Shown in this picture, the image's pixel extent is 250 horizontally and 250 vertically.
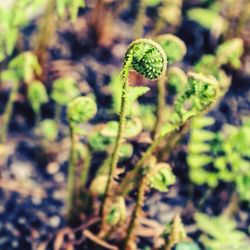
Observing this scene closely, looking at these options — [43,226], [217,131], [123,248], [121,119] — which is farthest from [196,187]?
[121,119]

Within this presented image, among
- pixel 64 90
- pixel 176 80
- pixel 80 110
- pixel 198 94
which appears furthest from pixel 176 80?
pixel 64 90

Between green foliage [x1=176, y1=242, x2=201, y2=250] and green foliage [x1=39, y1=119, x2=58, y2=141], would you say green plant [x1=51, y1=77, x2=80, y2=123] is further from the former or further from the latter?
green foliage [x1=176, y1=242, x2=201, y2=250]

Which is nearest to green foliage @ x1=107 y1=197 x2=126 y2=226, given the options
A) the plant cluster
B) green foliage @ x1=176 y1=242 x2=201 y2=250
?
the plant cluster

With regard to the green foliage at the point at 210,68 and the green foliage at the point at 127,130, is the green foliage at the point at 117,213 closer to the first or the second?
the green foliage at the point at 127,130

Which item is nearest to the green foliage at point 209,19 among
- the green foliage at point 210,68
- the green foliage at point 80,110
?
the green foliage at point 210,68

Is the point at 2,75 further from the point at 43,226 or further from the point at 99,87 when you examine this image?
the point at 43,226
